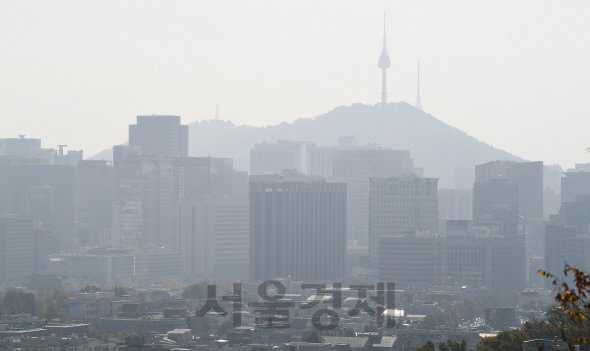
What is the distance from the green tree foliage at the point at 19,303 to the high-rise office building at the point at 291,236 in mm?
63537

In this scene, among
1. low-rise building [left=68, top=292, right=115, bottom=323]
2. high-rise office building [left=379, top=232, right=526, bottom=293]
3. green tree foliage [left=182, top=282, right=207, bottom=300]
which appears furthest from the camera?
high-rise office building [left=379, top=232, right=526, bottom=293]

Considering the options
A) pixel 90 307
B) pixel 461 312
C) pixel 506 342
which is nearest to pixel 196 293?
pixel 90 307

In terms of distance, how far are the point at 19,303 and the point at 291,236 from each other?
78653 mm

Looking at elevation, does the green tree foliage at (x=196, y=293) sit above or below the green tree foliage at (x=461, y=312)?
above

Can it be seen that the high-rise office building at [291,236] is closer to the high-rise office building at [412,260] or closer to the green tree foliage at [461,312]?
the high-rise office building at [412,260]

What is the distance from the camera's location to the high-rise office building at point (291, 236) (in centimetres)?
18400

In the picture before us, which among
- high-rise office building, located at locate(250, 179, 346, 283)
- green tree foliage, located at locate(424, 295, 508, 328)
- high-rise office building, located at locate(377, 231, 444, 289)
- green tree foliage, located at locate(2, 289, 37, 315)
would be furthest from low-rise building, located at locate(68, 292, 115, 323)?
high-rise office building, located at locate(377, 231, 444, 289)

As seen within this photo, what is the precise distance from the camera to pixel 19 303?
116312mm

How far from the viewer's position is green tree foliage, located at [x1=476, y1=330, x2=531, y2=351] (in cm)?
4969

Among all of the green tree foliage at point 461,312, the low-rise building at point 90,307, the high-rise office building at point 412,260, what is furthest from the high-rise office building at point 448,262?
the low-rise building at point 90,307

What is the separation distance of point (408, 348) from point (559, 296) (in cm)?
7338

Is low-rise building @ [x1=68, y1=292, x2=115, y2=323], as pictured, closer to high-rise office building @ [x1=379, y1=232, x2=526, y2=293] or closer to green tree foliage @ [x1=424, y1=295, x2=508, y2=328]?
green tree foliage @ [x1=424, y1=295, x2=508, y2=328]

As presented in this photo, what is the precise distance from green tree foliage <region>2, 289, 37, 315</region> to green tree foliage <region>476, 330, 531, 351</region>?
69990 millimetres

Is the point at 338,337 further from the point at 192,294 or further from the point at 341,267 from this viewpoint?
the point at 341,267
